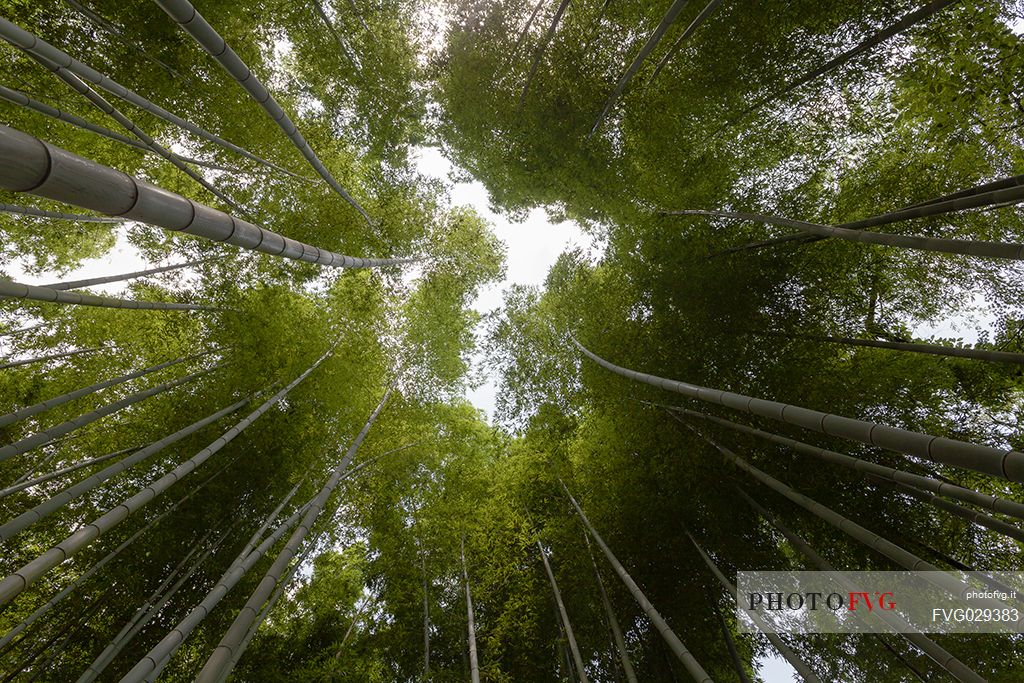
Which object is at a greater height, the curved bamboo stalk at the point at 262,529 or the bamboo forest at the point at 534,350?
the bamboo forest at the point at 534,350

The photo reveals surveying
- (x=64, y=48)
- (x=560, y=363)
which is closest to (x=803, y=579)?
(x=560, y=363)

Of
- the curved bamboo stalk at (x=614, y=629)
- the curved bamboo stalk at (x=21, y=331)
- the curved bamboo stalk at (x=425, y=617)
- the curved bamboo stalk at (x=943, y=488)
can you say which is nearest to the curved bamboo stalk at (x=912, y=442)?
the curved bamboo stalk at (x=943, y=488)

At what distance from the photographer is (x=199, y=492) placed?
526 cm

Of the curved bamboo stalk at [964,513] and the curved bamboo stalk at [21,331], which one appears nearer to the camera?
the curved bamboo stalk at [964,513]

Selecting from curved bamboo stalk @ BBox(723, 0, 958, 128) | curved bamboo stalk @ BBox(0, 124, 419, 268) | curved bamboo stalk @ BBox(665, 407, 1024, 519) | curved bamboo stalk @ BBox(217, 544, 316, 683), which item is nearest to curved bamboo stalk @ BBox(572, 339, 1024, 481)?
curved bamboo stalk @ BBox(665, 407, 1024, 519)

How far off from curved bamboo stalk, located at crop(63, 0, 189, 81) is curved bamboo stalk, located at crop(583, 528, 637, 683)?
7.38 metres

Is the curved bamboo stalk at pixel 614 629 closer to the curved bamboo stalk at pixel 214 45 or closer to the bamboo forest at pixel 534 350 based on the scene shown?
the bamboo forest at pixel 534 350

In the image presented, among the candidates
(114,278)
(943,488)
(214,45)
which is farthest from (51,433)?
(943,488)

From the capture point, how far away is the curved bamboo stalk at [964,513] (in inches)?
107

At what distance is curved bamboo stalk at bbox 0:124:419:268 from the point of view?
3.40ft

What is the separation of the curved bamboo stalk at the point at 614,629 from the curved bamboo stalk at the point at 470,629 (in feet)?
4.49

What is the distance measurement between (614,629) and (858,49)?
6.03 meters

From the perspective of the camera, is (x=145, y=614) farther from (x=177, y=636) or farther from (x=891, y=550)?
(x=891, y=550)

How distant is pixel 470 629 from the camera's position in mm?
4508
